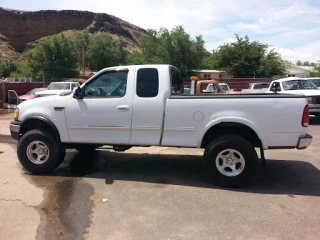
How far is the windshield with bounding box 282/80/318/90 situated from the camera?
45.2ft

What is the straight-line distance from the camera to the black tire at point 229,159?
531 cm

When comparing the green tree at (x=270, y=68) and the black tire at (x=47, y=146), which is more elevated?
the green tree at (x=270, y=68)

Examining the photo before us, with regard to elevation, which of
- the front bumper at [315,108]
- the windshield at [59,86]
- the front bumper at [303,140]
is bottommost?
the windshield at [59,86]

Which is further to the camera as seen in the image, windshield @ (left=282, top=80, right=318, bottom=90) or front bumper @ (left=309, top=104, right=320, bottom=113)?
windshield @ (left=282, top=80, right=318, bottom=90)

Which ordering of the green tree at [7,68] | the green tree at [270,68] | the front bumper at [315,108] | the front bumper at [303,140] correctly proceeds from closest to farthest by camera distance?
the front bumper at [303,140]
the front bumper at [315,108]
the green tree at [270,68]
the green tree at [7,68]

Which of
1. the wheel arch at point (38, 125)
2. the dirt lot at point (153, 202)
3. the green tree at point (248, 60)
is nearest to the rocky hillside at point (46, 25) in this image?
the green tree at point (248, 60)

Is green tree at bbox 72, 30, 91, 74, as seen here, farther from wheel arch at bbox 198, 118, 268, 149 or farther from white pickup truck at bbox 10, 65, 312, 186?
wheel arch at bbox 198, 118, 268, 149

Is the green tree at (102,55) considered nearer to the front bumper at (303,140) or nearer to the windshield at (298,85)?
the windshield at (298,85)

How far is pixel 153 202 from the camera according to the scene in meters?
4.87

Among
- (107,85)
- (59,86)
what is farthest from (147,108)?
(59,86)

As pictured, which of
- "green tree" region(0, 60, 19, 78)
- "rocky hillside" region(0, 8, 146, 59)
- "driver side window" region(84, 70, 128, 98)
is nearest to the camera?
"driver side window" region(84, 70, 128, 98)

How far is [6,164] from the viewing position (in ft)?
22.9

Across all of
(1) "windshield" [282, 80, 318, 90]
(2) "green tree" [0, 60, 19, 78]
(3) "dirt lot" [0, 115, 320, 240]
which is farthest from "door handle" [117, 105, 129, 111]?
(2) "green tree" [0, 60, 19, 78]

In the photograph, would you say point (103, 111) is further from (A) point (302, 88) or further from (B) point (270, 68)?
(B) point (270, 68)
